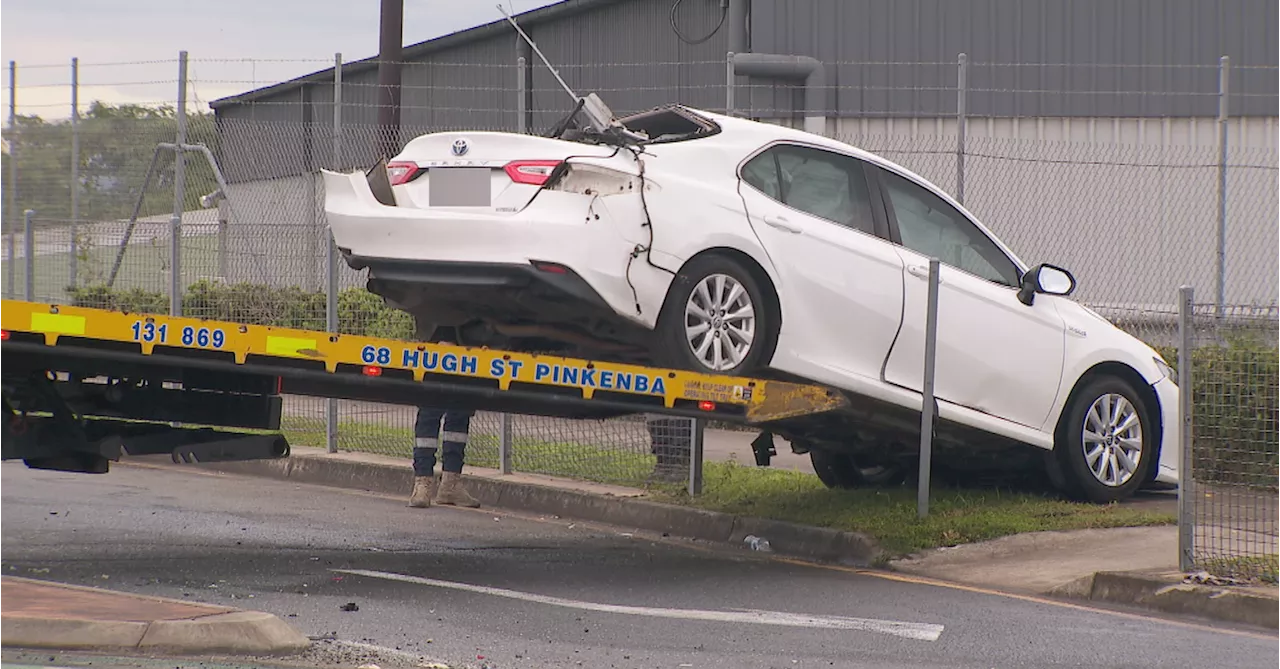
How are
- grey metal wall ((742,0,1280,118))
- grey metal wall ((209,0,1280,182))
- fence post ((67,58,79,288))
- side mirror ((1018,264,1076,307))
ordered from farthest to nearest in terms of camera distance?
grey metal wall ((742,0,1280,118)), grey metal wall ((209,0,1280,182)), fence post ((67,58,79,288)), side mirror ((1018,264,1076,307))

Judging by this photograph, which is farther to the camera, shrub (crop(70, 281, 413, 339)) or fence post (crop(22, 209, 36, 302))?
fence post (crop(22, 209, 36, 302))

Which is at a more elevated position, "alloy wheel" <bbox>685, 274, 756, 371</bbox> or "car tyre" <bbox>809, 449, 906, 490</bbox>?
"alloy wheel" <bbox>685, 274, 756, 371</bbox>

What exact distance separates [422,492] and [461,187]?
338cm

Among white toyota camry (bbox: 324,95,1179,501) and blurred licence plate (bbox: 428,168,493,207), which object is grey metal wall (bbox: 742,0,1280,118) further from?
blurred licence plate (bbox: 428,168,493,207)

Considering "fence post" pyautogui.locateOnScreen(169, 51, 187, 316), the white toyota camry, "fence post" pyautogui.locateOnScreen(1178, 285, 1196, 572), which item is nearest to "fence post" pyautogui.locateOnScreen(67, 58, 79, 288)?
"fence post" pyautogui.locateOnScreen(169, 51, 187, 316)

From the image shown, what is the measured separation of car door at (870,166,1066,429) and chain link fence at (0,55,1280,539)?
923mm

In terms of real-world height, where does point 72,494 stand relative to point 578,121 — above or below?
below

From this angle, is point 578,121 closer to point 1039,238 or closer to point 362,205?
point 362,205

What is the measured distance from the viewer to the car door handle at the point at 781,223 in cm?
830

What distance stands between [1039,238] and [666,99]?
541cm

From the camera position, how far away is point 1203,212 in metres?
15.7

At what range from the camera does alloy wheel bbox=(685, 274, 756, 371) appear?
26.4ft

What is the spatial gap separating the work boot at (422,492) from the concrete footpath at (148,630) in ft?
15.1

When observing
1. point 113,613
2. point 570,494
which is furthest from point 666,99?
point 113,613
